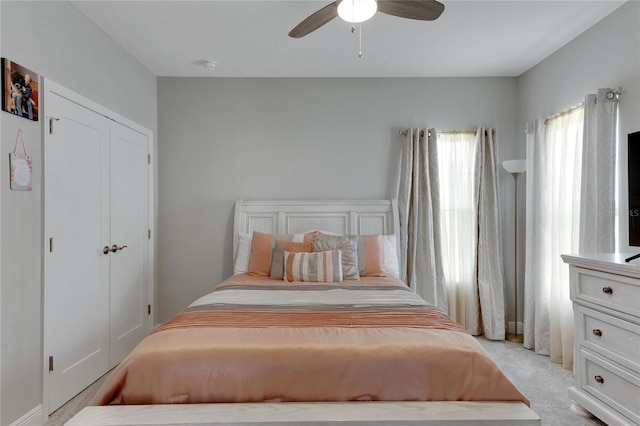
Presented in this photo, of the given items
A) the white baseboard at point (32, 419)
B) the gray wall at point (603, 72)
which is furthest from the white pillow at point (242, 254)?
the gray wall at point (603, 72)

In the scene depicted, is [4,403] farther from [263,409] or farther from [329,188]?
[329,188]

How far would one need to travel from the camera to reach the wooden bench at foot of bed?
1.41m

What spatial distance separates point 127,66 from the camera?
3244mm

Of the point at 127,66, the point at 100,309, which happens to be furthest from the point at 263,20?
the point at 100,309

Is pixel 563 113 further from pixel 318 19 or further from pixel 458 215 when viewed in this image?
pixel 318 19

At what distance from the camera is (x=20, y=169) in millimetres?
2041

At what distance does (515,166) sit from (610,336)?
74.2 inches

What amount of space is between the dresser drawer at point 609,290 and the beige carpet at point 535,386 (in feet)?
2.48

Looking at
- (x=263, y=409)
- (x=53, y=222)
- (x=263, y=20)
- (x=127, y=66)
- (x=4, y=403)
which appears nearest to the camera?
(x=263, y=409)

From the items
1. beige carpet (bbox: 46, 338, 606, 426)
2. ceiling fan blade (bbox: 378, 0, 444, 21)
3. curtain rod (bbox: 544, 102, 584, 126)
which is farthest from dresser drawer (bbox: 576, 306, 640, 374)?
ceiling fan blade (bbox: 378, 0, 444, 21)

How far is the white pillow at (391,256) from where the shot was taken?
3.32 meters

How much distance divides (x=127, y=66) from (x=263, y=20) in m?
1.45

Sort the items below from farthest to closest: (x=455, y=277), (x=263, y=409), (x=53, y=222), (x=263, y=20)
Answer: (x=455, y=277) < (x=263, y=20) < (x=53, y=222) < (x=263, y=409)

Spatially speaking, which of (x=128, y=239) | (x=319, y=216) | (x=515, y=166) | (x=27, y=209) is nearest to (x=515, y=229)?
(x=515, y=166)
